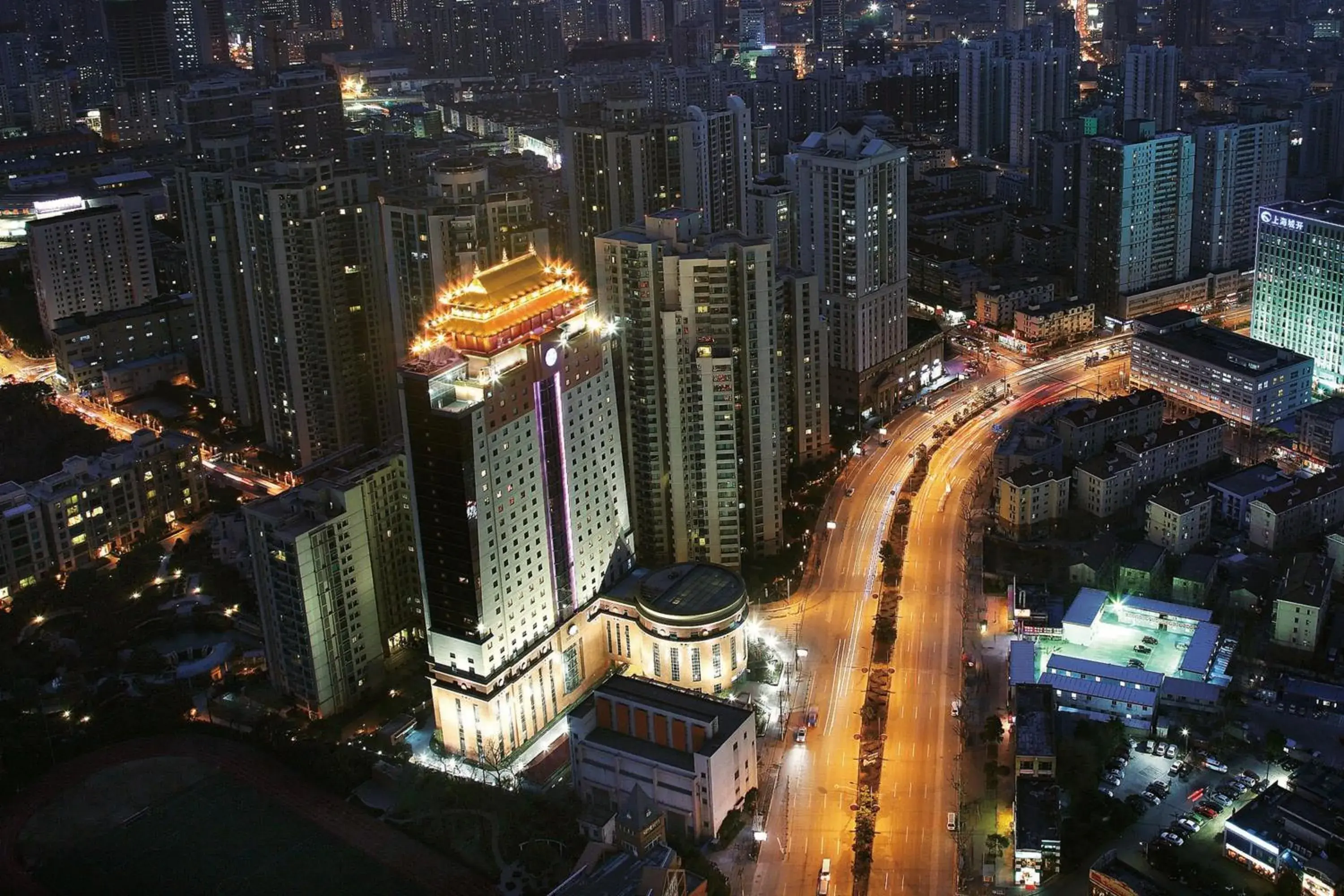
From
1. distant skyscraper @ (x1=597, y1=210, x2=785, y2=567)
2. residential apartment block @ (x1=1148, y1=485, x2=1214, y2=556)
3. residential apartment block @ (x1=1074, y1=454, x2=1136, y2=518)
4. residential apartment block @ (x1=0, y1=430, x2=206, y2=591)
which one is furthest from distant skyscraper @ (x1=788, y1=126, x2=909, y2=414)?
residential apartment block @ (x1=0, y1=430, x2=206, y2=591)

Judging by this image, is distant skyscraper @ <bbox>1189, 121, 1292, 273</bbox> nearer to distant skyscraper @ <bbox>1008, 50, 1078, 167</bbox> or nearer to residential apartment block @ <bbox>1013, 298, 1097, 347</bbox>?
residential apartment block @ <bbox>1013, 298, 1097, 347</bbox>

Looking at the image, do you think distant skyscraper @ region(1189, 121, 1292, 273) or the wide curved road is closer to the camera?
the wide curved road

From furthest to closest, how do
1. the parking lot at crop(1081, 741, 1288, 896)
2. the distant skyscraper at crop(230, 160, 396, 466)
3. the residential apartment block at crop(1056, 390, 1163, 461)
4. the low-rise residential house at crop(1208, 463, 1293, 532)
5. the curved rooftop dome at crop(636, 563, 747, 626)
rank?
the residential apartment block at crop(1056, 390, 1163, 461)
the distant skyscraper at crop(230, 160, 396, 466)
the low-rise residential house at crop(1208, 463, 1293, 532)
the curved rooftop dome at crop(636, 563, 747, 626)
the parking lot at crop(1081, 741, 1288, 896)

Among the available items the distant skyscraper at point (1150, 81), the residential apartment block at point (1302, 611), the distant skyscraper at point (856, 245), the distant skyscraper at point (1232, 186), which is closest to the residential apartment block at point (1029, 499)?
the residential apartment block at point (1302, 611)

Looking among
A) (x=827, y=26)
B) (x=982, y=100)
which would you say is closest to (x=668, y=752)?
(x=982, y=100)

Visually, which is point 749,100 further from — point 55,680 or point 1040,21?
point 55,680

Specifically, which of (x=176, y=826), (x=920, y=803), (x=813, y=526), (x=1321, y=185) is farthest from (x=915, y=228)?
(x=176, y=826)

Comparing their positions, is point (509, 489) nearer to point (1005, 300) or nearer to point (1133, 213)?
point (1005, 300)
